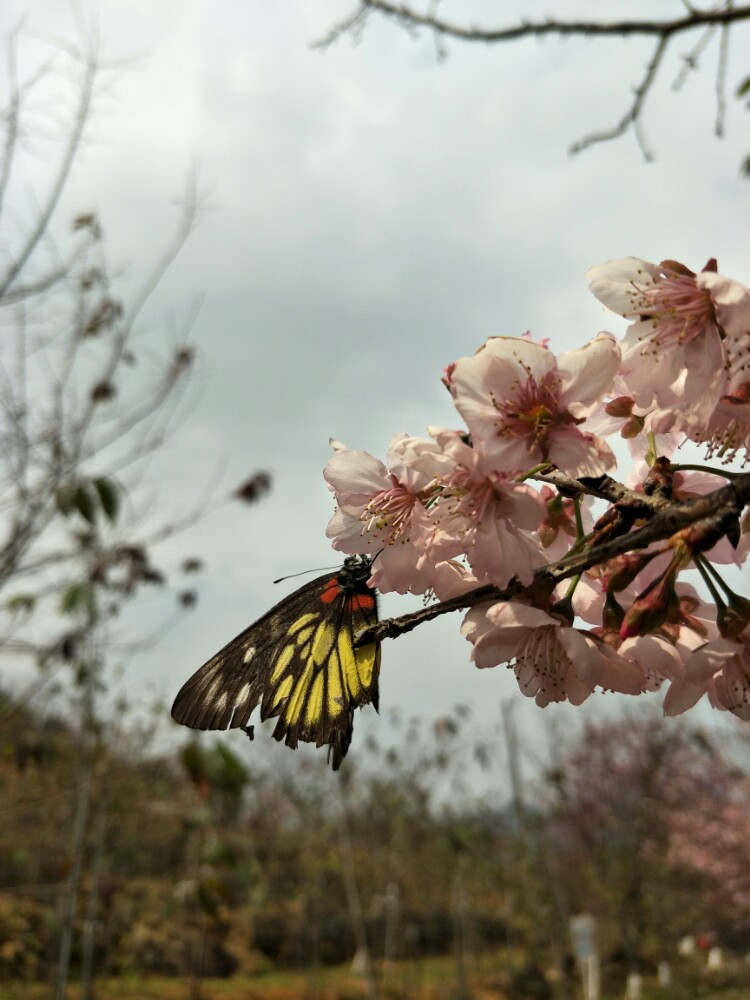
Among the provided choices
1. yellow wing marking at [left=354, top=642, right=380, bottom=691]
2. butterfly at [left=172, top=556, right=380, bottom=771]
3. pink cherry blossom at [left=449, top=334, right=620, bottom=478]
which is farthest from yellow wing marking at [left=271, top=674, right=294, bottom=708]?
pink cherry blossom at [left=449, top=334, right=620, bottom=478]

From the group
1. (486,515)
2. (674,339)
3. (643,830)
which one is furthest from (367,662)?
(643,830)

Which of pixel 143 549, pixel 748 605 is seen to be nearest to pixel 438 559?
pixel 748 605

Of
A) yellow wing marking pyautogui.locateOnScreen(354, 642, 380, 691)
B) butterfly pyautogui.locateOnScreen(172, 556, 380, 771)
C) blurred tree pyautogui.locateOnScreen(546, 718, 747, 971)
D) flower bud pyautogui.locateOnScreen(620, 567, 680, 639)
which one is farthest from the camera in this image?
blurred tree pyautogui.locateOnScreen(546, 718, 747, 971)

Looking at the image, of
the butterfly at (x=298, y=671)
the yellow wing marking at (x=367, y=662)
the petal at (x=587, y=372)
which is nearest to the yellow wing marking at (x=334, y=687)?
the butterfly at (x=298, y=671)

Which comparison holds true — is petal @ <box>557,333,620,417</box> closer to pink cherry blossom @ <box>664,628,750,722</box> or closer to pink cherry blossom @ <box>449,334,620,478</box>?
pink cherry blossom @ <box>449,334,620,478</box>

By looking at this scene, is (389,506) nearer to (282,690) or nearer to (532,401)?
(532,401)

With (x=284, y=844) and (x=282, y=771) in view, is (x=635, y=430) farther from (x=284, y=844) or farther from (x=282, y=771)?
(x=284, y=844)

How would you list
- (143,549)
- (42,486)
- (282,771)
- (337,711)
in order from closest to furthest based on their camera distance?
(337,711) → (42,486) → (143,549) → (282,771)
